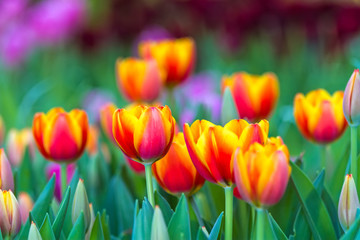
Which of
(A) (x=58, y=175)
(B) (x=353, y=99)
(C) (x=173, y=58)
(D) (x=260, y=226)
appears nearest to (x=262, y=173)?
(D) (x=260, y=226)

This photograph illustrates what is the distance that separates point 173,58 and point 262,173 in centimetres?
68

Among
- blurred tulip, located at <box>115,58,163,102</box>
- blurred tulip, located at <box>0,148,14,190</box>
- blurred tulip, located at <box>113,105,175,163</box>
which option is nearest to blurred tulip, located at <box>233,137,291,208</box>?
blurred tulip, located at <box>113,105,175,163</box>

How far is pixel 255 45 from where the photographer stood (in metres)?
2.40

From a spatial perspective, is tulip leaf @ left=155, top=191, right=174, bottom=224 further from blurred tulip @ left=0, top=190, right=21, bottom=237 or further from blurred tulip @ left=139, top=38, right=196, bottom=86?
blurred tulip @ left=139, top=38, right=196, bottom=86

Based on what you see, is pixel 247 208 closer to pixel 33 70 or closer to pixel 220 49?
pixel 220 49

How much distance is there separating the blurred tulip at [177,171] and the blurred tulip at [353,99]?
0.20 metres

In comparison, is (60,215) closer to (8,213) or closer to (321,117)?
(8,213)

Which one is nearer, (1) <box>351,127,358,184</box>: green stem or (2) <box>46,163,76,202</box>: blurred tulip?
(1) <box>351,127,358,184</box>: green stem

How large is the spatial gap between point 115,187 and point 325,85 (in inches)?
38.1

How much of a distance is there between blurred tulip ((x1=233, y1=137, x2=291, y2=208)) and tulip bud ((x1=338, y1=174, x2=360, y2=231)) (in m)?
0.12

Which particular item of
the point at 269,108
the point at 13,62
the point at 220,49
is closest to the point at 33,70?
the point at 13,62

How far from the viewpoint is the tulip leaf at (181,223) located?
63cm

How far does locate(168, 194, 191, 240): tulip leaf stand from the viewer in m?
0.63

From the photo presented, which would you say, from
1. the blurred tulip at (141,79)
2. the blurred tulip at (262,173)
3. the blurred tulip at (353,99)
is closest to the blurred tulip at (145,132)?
the blurred tulip at (262,173)
